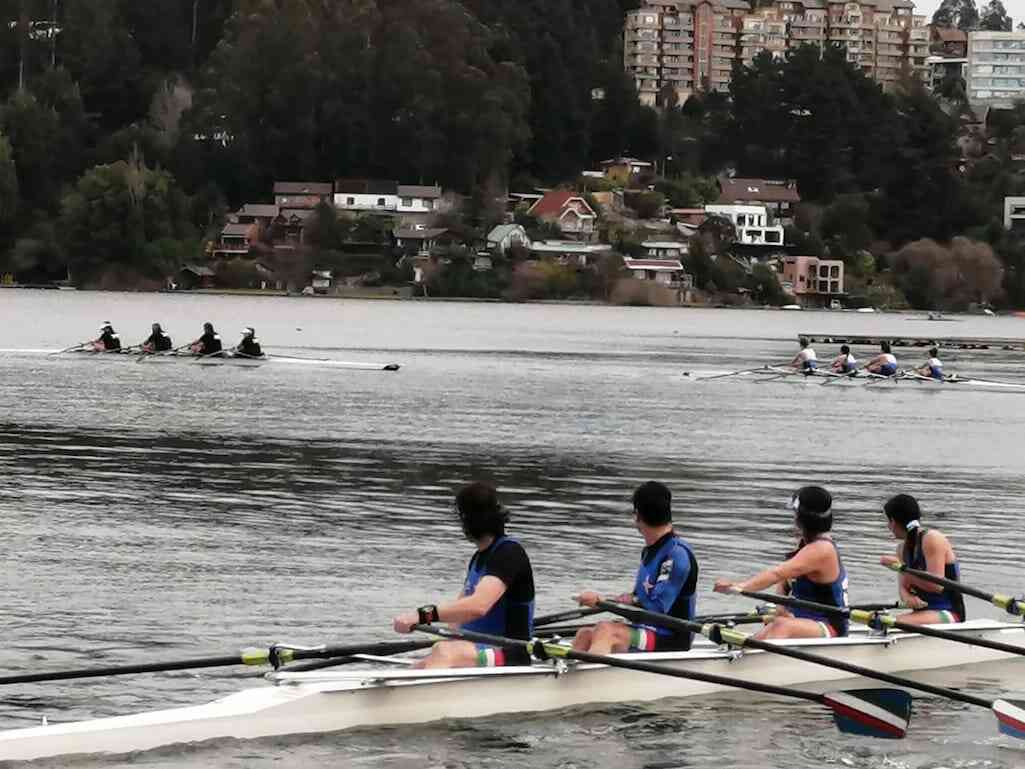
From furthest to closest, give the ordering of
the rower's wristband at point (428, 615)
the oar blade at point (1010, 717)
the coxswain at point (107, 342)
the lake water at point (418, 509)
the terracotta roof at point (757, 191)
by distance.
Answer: the terracotta roof at point (757, 191), the coxswain at point (107, 342), the lake water at point (418, 509), the oar blade at point (1010, 717), the rower's wristband at point (428, 615)

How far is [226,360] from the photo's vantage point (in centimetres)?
6919

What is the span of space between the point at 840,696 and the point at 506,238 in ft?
472

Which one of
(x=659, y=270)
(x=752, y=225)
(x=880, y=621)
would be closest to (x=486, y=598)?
(x=880, y=621)

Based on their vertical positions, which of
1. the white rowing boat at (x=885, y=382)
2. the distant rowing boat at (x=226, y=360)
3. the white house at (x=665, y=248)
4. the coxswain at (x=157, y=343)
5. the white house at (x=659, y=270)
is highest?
the white house at (x=665, y=248)

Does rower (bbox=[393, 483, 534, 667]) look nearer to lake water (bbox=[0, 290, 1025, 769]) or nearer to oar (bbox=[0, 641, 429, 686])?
oar (bbox=[0, 641, 429, 686])

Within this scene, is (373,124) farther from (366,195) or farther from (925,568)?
(925,568)

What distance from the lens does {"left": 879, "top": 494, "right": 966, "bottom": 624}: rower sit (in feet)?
56.6

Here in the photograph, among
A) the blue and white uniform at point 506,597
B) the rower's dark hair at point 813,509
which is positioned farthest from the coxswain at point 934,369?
the blue and white uniform at point 506,597

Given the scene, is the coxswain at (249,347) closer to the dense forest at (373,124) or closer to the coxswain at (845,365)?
the coxswain at (845,365)

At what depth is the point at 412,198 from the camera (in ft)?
541

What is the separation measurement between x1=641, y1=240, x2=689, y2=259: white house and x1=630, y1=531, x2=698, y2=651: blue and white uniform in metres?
148

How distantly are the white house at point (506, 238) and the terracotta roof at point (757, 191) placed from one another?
23502 millimetres

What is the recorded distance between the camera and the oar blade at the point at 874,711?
1584cm

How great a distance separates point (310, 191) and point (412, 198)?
7.51 m
